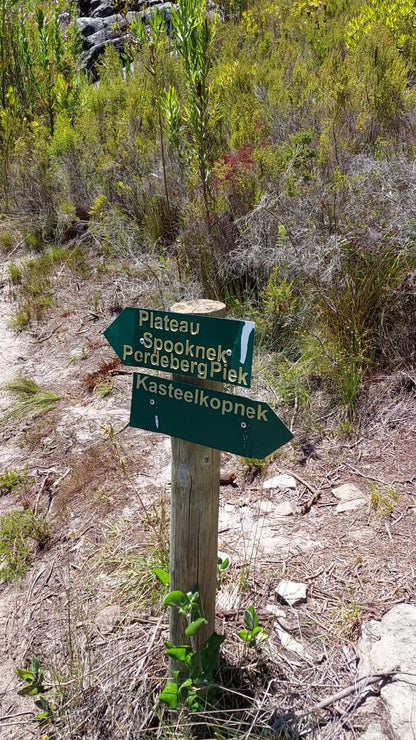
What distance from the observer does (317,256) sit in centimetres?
392

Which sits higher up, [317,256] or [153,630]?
[317,256]

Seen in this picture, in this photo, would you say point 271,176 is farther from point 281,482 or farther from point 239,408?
point 239,408

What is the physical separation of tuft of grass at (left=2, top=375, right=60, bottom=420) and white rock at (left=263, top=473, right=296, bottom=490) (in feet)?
6.92

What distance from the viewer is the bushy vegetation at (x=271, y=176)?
3773 mm

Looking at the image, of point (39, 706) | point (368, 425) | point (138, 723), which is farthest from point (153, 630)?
point (368, 425)

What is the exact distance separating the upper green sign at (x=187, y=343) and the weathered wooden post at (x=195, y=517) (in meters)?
0.08

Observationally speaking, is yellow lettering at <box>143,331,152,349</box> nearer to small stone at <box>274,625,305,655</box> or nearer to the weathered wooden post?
the weathered wooden post

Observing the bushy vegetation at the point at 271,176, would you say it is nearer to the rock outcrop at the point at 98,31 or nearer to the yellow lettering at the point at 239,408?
the yellow lettering at the point at 239,408

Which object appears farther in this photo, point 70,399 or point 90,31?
point 90,31

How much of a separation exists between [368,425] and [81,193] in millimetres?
5217

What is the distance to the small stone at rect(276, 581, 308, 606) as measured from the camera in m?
2.52

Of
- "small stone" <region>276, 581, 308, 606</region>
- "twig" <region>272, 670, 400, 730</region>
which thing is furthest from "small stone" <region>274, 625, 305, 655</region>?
"twig" <region>272, 670, 400, 730</region>

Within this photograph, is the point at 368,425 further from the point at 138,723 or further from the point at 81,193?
the point at 81,193

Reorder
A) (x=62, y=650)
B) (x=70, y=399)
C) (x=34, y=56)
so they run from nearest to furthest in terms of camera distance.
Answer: (x=62, y=650)
(x=70, y=399)
(x=34, y=56)
